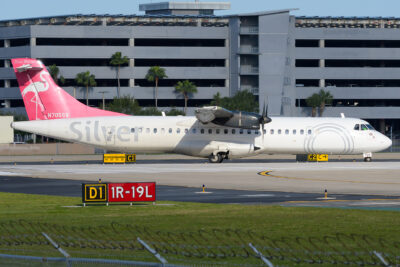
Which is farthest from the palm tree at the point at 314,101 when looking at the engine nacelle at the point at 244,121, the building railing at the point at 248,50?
the engine nacelle at the point at 244,121

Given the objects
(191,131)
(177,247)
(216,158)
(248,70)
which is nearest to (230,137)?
(216,158)

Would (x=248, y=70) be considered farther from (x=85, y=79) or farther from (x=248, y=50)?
(x=85, y=79)

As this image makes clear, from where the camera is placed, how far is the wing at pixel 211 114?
54.2 metres

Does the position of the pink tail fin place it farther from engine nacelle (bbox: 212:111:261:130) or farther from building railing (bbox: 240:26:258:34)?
building railing (bbox: 240:26:258:34)

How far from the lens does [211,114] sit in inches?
2152

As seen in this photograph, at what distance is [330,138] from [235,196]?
89.4ft

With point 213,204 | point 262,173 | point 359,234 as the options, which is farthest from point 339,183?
point 359,234

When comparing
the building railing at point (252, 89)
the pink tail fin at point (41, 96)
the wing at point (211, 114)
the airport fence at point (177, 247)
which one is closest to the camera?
the airport fence at point (177, 247)

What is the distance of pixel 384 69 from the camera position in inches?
5359

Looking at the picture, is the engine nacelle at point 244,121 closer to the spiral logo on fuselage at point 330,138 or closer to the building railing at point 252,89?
the spiral logo on fuselage at point 330,138

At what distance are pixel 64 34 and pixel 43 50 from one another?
4655 mm

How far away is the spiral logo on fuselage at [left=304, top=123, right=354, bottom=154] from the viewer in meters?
56.6

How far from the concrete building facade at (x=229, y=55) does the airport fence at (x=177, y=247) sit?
10819cm

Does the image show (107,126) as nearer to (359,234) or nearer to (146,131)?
(146,131)
